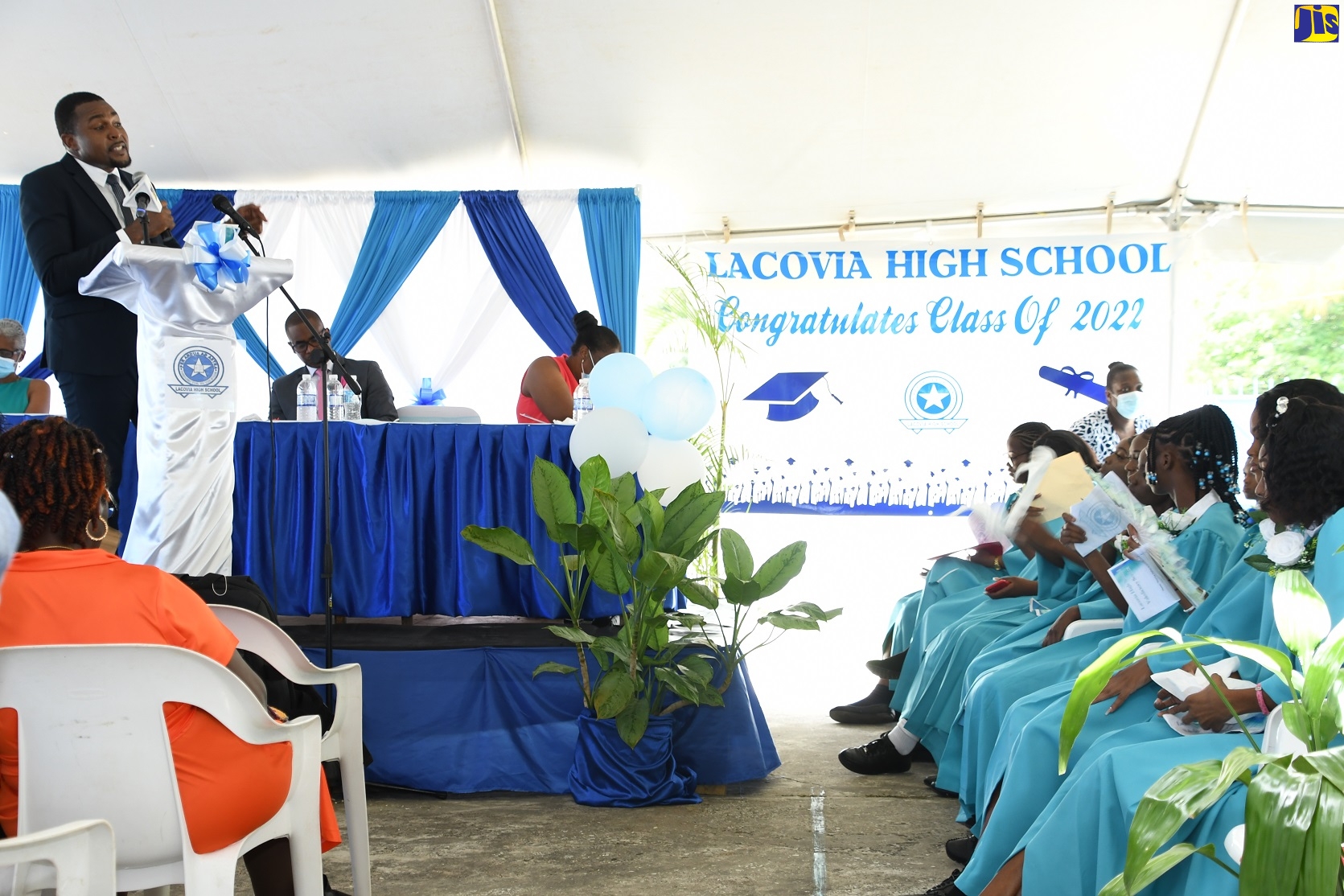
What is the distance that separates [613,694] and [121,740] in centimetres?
173

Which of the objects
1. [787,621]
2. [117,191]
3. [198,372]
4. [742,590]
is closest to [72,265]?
[117,191]

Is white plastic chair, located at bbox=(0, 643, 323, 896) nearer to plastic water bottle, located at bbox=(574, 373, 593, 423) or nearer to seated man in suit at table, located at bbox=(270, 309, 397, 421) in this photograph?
plastic water bottle, located at bbox=(574, 373, 593, 423)

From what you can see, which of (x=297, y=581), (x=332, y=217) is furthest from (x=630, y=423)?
(x=332, y=217)

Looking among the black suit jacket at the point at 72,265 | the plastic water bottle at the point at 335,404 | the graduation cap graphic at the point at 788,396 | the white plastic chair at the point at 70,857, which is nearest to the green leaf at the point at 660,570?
the plastic water bottle at the point at 335,404

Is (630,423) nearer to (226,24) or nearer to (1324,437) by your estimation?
(1324,437)

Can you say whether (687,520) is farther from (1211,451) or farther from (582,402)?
(1211,451)

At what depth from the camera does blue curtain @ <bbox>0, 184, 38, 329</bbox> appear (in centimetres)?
671

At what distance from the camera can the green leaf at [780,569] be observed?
3.38 meters

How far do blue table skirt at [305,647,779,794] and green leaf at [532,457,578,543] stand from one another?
557 millimetres

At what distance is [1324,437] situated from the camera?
6.68 feet

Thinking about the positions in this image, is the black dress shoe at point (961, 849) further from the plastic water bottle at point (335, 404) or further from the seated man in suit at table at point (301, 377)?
the seated man in suit at table at point (301, 377)

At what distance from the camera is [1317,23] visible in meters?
5.10

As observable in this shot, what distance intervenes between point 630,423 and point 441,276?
3.55 meters

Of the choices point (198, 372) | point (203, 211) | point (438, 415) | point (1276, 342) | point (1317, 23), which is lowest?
point (438, 415)
